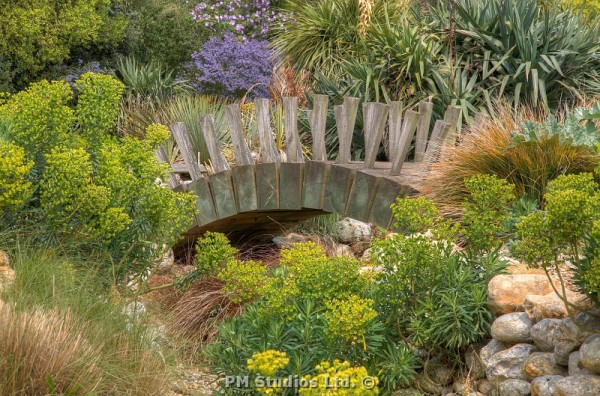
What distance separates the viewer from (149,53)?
19422mm

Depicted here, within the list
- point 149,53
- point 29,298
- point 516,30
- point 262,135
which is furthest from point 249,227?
point 149,53

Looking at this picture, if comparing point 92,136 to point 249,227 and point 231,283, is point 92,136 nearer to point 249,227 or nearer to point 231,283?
point 231,283

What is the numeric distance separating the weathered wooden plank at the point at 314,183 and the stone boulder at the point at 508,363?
3.65 meters

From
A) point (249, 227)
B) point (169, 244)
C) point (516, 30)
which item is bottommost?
point (249, 227)

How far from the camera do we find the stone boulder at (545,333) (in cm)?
516

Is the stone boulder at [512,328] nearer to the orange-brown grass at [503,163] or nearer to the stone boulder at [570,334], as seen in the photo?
the stone boulder at [570,334]

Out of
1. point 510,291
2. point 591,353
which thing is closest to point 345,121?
point 510,291

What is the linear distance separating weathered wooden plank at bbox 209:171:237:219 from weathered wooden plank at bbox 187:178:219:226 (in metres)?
0.04

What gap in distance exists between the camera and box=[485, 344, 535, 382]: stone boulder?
532 cm

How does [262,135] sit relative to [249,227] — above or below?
above

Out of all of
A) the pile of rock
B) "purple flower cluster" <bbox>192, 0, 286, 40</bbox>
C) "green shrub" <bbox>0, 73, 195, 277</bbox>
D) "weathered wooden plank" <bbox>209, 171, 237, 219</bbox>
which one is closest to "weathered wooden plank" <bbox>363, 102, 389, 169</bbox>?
"weathered wooden plank" <bbox>209, 171, 237, 219</bbox>

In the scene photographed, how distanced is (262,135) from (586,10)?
11.4 metres

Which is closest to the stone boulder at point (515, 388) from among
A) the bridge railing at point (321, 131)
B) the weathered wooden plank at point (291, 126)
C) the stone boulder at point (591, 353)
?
the stone boulder at point (591, 353)

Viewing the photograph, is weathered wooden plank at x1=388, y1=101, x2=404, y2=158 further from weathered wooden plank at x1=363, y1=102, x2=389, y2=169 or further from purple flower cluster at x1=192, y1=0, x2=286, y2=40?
purple flower cluster at x1=192, y1=0, x2=286, y2=40
